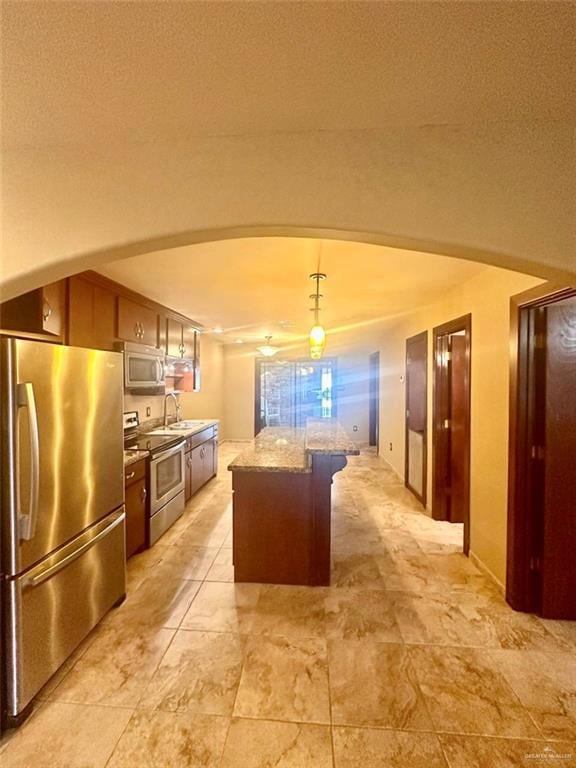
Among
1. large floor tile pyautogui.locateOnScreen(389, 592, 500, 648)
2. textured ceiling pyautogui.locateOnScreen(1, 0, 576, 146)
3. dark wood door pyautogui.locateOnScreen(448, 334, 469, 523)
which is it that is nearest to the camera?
textured ceiling pyautogui.locateOnScreen(1, 0, 576, 146)

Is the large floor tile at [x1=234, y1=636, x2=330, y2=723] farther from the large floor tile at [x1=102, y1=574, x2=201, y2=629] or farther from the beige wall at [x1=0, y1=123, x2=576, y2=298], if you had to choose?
the beige wall at [x1=0, y1=123, x2=576, y2=298]

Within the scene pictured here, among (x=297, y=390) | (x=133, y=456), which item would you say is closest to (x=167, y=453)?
(x=133, y=456)

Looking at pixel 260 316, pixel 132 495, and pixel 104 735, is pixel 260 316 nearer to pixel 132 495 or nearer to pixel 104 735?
pixel 132 495

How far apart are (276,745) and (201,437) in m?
3.47

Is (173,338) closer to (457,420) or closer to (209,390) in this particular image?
(209,390)

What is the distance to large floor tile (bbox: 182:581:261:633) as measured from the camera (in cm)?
214

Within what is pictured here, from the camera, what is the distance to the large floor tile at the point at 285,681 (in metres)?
1.58

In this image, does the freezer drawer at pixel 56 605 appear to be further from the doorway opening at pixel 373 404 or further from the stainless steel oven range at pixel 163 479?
the doorway opening at pixel 373 404

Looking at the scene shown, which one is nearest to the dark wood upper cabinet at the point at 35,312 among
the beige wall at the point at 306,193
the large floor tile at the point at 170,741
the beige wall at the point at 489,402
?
the beige wall at the point at 306,193

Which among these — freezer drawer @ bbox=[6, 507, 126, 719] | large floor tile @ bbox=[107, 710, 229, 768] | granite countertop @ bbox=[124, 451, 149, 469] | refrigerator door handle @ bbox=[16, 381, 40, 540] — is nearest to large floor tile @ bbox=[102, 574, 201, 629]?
freezer drawer @ bbox=[6, 507, 126, 719]

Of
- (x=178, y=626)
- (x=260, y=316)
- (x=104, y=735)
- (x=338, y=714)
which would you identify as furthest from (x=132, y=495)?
(x=260, y=316)

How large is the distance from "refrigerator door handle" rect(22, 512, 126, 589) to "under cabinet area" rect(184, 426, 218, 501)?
77.9 inches

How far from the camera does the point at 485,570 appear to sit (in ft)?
8.93

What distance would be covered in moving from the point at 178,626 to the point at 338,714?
3.53 feet
